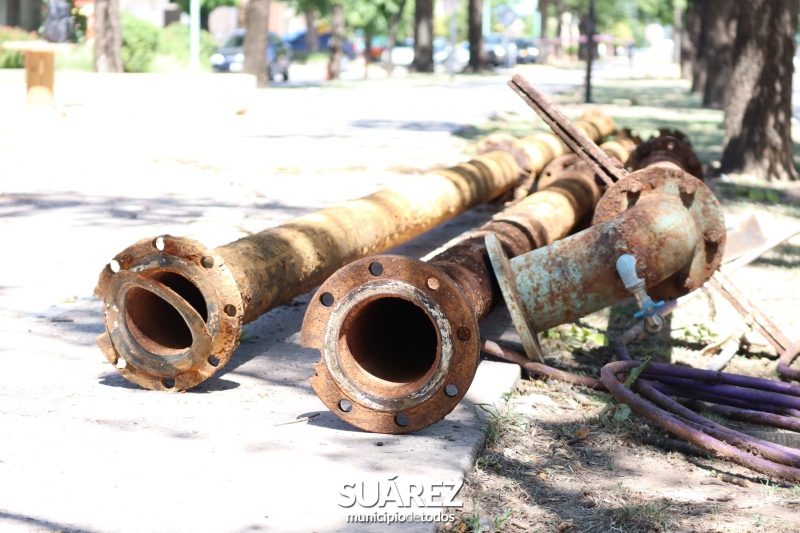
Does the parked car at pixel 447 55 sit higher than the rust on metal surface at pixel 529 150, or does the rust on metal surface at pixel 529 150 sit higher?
the parked car at pixel 447 55

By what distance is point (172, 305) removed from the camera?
13.5 ft

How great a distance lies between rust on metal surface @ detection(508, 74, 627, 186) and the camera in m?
5.46

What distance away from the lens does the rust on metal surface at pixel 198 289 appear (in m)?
3.95

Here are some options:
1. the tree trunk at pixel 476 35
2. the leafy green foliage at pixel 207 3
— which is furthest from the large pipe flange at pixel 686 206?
the leafy green foliage at pixel 207 3

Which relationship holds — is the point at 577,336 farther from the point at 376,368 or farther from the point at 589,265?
the point at 376,368

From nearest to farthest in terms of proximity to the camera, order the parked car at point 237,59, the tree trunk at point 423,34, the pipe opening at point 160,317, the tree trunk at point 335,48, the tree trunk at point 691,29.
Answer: the pipe opening at point 160,317 < the tree trunk at point 691,29 < the parked car at point 237,59 < the tree trunk at point 335,48 < the tree trunk at point 423,34

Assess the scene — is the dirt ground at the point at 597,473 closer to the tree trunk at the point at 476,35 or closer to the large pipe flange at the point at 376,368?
the large pipe flange at the point at 376,368

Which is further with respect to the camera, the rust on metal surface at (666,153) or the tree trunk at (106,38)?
the tree trunk at (106,38)

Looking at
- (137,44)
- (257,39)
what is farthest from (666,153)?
(137,44)

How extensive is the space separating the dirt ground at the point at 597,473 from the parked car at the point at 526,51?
61448mm

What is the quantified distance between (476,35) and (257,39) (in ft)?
64.1

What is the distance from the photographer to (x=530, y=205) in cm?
616

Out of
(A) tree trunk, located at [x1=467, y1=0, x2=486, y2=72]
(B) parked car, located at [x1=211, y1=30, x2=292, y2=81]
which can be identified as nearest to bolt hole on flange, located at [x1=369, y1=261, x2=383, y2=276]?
(B) parked car, located at [x1=211, y1=30, x2=292, y2=81]

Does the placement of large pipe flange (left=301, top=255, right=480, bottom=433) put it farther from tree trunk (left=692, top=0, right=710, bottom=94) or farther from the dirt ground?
tree trunk (left=692, top=0, right=710, bottom=94)
